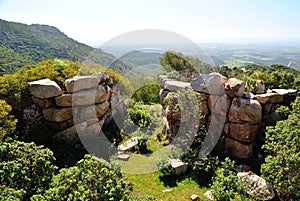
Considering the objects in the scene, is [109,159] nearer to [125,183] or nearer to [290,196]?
[125,183]

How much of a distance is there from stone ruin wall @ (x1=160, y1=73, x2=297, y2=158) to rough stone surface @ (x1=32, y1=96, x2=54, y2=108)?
4631mm

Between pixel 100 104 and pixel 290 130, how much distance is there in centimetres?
653

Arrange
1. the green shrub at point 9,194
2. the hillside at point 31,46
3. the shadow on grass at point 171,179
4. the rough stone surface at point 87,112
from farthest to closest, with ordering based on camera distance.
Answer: the hillside at point 31,46
the rough stone surface at point 87,112
the shadow on grass at point 171,179
the green shrub at point 9,194

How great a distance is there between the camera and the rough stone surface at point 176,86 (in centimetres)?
932

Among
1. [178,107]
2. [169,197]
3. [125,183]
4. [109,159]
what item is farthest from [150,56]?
[125,183]

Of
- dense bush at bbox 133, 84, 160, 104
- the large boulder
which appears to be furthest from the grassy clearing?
dense bush at bbox 133, 84, 160, 104

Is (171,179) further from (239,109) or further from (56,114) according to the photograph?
(56,114)

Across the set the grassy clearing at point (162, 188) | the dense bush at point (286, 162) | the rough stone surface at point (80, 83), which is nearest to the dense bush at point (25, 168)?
the grassy clearing at point (162, 188)

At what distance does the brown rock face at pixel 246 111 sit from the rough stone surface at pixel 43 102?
20.9 feet

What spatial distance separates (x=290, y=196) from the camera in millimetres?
5734

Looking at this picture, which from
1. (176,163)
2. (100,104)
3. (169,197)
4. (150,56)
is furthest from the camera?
(150,56)

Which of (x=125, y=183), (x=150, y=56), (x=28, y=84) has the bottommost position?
(x=125, y=183)

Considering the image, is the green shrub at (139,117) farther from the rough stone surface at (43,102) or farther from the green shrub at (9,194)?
the green shrub at (9,194)

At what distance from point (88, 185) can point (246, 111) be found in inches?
219
